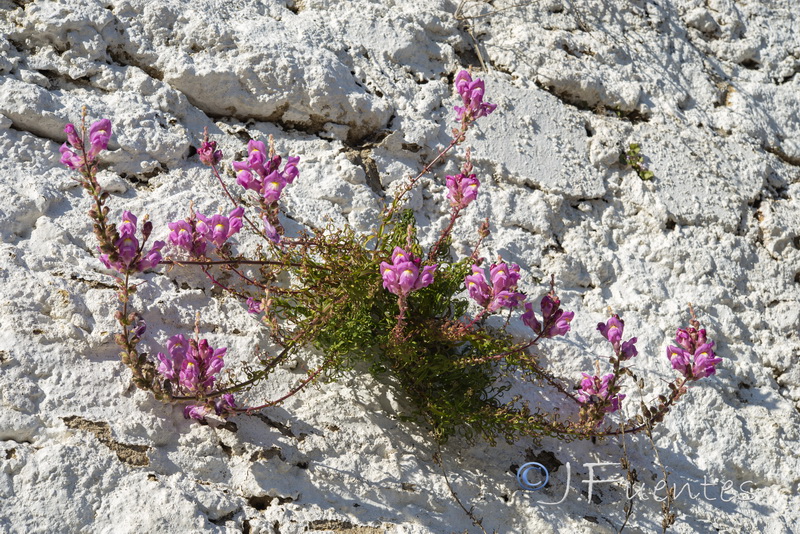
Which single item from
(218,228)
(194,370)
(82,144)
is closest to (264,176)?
(218,228)

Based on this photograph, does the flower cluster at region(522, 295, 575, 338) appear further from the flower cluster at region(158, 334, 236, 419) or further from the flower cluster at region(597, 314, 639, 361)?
the flower cluster at region(158, 334, 236, 419)

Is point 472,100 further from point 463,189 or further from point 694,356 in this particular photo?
point 694,356

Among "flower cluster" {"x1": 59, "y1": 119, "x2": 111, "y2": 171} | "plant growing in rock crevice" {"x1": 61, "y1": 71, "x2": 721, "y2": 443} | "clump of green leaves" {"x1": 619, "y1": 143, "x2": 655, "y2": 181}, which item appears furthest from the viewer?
"clump of green leaves" {"x1": 619, "y1": 143, "x2": 655, "y2": 181}

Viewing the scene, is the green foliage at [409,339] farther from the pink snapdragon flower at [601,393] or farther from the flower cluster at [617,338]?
the flower cluster at [617,338]

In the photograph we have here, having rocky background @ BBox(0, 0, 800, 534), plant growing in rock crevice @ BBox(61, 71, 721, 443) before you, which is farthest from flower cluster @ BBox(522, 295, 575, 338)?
rocky background @ BBox(0, 0, 800, 534)

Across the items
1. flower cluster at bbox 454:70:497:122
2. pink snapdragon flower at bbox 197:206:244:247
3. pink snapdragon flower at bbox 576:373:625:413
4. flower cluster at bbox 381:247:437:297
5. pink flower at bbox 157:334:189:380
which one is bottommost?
pink snapdragon flower at bbox 576:373:625:413

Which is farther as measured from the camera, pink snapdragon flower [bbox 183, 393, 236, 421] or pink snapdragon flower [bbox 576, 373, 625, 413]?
pink snapdragon flower [bbox 576, 373, 625, 413]

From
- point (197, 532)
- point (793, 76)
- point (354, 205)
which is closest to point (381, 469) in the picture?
point (197, 532)

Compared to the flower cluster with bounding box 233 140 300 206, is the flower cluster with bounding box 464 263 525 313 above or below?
below
